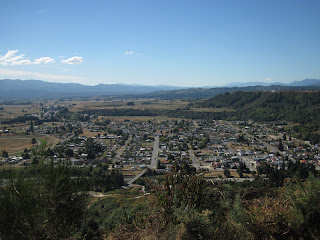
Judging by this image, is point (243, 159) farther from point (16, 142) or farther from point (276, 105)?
point (276, 105)

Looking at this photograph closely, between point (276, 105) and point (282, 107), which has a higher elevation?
point (276, 105)

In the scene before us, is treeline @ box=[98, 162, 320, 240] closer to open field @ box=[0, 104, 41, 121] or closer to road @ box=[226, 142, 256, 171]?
road @ box=[226, 142, 256, 171]

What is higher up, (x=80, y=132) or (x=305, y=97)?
(x=305, y=97)

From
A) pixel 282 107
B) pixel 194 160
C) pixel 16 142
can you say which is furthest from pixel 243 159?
pixel 282 107

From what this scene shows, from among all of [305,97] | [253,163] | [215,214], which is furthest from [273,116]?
[215,214]

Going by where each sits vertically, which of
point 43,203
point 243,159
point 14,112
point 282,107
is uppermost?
point 43,203

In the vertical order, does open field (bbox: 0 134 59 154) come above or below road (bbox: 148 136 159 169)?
above

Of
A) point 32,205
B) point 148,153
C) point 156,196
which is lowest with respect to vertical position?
point 148,153

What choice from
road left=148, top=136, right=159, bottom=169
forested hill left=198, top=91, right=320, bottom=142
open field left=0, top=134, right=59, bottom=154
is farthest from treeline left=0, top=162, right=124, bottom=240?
forested hill left=198, top=91, right=320, bottom=142

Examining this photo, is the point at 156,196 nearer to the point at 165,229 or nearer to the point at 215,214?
the point at 165,229
